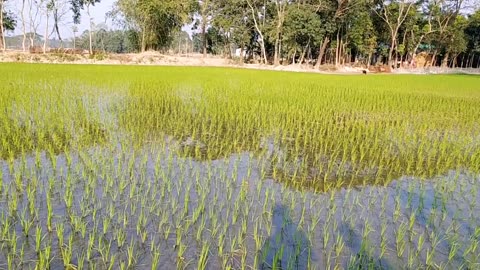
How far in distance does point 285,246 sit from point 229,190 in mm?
1134

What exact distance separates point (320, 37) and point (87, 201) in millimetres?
29814

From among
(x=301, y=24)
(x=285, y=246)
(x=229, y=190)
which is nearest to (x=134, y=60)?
(x=301, y=24)

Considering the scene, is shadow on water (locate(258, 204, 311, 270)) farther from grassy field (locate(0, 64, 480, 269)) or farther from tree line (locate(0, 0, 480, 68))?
tree line (locate(0, 0, 480, 68))

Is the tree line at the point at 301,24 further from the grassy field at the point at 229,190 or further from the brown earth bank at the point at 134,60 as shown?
the grassy field at the point at 229,190

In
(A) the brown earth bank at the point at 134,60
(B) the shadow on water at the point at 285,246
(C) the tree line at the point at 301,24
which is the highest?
(C) the tree line at the point at 301,24

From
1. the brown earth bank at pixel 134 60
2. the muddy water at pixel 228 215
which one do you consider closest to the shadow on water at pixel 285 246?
the muddy water at pixel 228 215

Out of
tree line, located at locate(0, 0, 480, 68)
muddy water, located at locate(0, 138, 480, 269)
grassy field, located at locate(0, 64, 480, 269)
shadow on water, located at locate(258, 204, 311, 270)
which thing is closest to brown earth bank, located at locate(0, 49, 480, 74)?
tree line, located at locate(0, 0, 480, 68)

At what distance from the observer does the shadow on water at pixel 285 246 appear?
2.57m

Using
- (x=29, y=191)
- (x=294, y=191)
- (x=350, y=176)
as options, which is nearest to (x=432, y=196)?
(x=350, y=176)

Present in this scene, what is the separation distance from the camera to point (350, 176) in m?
4.57

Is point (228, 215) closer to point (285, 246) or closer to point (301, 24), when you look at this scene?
point (285, 246)

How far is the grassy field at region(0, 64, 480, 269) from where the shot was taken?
2.66m

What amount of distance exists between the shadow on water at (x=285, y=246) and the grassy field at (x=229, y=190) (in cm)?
1

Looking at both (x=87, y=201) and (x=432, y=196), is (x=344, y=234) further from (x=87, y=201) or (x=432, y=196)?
(x=87, y=201)
